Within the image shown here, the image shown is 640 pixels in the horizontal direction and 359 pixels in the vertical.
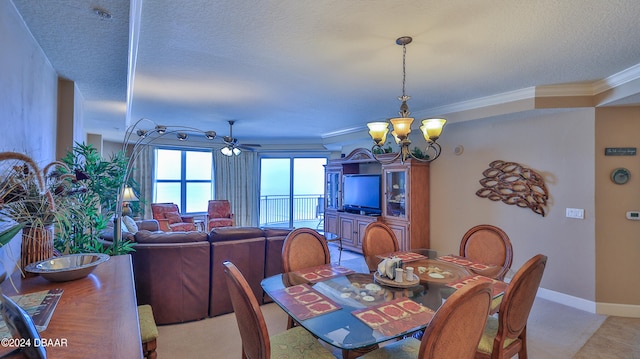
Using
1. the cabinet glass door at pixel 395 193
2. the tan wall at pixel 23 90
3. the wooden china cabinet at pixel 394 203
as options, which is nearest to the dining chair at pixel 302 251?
the tan wall at pixel 23 90

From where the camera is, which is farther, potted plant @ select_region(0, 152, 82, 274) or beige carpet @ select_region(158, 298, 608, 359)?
beige carpet @ select_region(158, 298, 608, 359)

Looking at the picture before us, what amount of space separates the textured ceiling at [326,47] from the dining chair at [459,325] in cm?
168

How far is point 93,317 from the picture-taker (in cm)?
113

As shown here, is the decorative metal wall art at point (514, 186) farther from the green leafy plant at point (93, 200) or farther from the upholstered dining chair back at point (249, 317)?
the green leafy plant at point (93, 200)

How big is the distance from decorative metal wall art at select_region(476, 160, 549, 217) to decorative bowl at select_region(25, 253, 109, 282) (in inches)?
177

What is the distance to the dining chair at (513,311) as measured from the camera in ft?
5.66

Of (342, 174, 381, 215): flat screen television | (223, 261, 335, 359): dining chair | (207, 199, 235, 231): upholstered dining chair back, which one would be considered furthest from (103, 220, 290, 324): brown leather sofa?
(207, 199, 235, 231): upholstered dining chair back

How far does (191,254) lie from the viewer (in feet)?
9.97

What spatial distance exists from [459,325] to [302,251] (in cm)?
151

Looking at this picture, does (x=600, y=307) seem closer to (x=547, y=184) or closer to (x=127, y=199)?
(x=547, y=184)

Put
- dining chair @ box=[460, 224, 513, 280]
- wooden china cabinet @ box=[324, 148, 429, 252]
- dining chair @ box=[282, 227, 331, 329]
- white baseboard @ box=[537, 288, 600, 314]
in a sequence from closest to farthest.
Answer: dining chair @ box=[282, 227, 331, 329]
dining chair @ box=[460, 224, 513, 280]
white baseboard @ box=[537, 288, 600, 314]
wooden china cabinet @ box=[324, 148, 429, 252]

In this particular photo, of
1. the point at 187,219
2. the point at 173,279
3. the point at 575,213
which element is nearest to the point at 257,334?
the point at 173,279

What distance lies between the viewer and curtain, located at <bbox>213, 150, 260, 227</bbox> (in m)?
7.96

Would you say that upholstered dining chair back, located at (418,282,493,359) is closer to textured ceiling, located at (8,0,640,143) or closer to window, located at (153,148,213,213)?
textured ceiling, located at (8,0,640,143)
